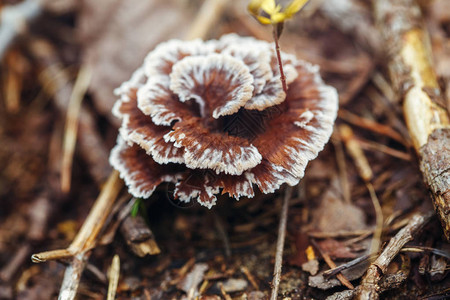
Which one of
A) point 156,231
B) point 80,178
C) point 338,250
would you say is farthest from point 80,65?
point 338,250

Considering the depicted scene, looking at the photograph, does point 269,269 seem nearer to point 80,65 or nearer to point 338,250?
point 338,250

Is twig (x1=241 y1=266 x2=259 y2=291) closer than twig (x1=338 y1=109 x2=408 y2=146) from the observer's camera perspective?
Yes

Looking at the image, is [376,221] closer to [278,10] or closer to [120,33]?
[278,10]

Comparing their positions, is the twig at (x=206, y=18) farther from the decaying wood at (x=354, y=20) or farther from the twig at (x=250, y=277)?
the twig at (x=250, y=277)

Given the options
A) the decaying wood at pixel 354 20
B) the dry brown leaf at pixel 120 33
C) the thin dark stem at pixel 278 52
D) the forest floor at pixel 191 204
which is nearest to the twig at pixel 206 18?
the forest floor at pixel 191 204

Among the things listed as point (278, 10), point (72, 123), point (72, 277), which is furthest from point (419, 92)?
point (72, 123)

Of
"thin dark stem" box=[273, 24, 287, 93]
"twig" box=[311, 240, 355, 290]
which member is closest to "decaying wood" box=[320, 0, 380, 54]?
"thin dark stem" box=[273, 24, 287, 93]

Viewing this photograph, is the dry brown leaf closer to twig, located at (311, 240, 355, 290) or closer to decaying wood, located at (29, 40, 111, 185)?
decaying wood, located at (29, 40, 111, 185)
